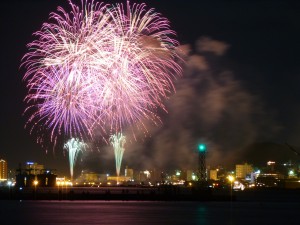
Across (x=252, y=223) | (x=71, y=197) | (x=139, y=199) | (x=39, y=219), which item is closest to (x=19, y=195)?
(x=71, y=197)

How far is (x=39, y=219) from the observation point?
158 ft

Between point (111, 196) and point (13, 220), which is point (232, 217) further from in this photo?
point (111, 196)

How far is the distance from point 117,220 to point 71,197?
4827cm

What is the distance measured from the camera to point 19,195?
9719 centimetres

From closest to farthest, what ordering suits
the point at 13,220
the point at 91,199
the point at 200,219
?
Result: 1. the point at 13,220
2. the point at 200,219
3. the point at 91,199

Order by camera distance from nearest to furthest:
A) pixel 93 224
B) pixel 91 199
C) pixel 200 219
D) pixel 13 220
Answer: pixel 93 224, pixel 13 220, pixel 200 219, pixel 91 199

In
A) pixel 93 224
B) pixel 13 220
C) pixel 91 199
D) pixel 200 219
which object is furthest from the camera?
pixel 91 199

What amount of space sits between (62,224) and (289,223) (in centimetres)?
1839

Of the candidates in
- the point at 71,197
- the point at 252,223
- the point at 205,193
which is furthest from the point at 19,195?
the point at 252,223

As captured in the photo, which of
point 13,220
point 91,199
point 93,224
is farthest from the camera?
point 91,199

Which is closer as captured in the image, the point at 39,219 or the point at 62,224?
the point at 62,224

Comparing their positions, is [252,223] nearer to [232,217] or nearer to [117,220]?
[232,217]

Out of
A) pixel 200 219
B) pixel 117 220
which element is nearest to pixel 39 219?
pixel 117 220

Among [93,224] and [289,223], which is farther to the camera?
[289,223]
